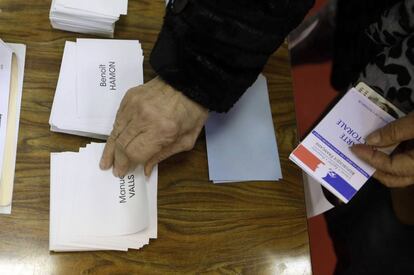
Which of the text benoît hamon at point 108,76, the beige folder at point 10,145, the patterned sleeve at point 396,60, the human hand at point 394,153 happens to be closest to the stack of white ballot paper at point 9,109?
the beige folder at point 10,145

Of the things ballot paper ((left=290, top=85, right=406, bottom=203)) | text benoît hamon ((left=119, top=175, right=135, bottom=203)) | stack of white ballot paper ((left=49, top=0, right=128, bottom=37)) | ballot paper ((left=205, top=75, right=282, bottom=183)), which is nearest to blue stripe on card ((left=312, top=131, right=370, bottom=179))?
ballot paper ((left=290, top=85, right=406, bottom=203))

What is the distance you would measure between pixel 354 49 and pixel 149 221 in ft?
2.72

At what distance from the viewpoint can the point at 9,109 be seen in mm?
730

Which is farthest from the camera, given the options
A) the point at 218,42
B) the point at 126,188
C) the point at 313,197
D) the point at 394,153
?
the point at 313,197

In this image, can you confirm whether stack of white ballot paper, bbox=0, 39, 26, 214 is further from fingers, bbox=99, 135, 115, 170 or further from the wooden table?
fingers, bbox=99, 135, 115, 170

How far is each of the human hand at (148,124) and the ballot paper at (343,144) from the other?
0.20m

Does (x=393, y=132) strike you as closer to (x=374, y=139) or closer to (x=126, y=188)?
(x=374, y=139)

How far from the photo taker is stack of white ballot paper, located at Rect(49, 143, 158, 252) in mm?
664

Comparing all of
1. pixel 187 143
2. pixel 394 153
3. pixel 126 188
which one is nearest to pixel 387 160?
pixel 394 153

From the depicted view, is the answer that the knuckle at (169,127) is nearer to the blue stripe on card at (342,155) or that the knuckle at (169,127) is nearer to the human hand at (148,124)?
the human hand at (148,124)

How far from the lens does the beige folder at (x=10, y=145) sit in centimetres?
68

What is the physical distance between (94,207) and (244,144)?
11.9 inches

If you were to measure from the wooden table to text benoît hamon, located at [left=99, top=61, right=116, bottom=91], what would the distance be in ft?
0.22

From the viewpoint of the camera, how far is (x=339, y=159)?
0.75m
